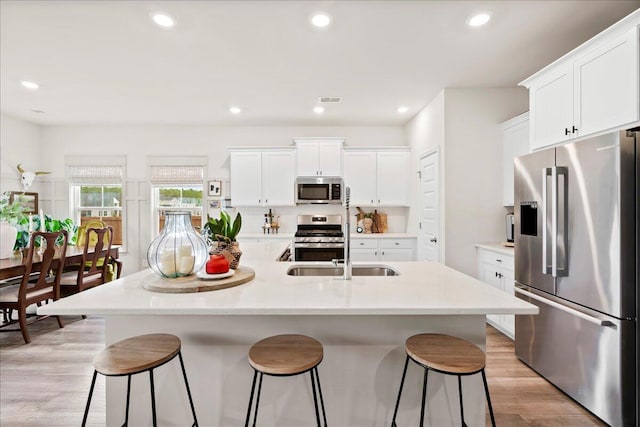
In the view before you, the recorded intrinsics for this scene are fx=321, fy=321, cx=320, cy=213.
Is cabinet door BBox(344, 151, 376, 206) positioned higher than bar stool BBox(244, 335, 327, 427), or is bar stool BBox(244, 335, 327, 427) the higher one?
cabinet door BBox(344, 151, 376, 206)

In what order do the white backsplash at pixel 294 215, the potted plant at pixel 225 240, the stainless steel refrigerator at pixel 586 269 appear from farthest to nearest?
the white backsplash at pixel 294 215, the potted plant at pixel 225 240, the stainless steel refrigerator at pixel 586 269

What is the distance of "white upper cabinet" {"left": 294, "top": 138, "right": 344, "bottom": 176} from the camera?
16.5 ft

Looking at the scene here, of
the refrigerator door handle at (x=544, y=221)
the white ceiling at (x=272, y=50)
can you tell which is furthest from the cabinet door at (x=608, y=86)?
the white ceiling at (x=272, y=50)

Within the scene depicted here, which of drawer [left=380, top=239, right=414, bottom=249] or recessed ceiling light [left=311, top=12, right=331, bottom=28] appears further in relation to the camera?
drawer [left=380, top=239, right=414, bottom=249]

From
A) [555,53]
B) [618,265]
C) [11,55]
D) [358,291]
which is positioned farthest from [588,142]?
[11,55]

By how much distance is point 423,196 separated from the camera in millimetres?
4473

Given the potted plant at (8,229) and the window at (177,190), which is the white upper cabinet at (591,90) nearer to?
the window at (177,190)

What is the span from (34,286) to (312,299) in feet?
11.3

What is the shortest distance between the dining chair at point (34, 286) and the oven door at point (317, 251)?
2771 mm

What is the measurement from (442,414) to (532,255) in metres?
1.46

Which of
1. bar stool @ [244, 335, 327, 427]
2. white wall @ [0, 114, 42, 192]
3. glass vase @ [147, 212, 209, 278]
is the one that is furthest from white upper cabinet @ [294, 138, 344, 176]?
white wall @ [0, 114, 42, 192]

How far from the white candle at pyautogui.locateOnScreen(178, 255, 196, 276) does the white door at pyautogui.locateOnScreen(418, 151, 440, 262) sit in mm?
3012

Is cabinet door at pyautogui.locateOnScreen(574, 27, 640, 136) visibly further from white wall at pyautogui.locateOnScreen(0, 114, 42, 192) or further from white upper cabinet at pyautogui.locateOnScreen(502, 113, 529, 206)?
white wall at pyautogui.locateOnScreen(0, 114, 42, 192)

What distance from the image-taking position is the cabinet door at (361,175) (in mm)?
5102
